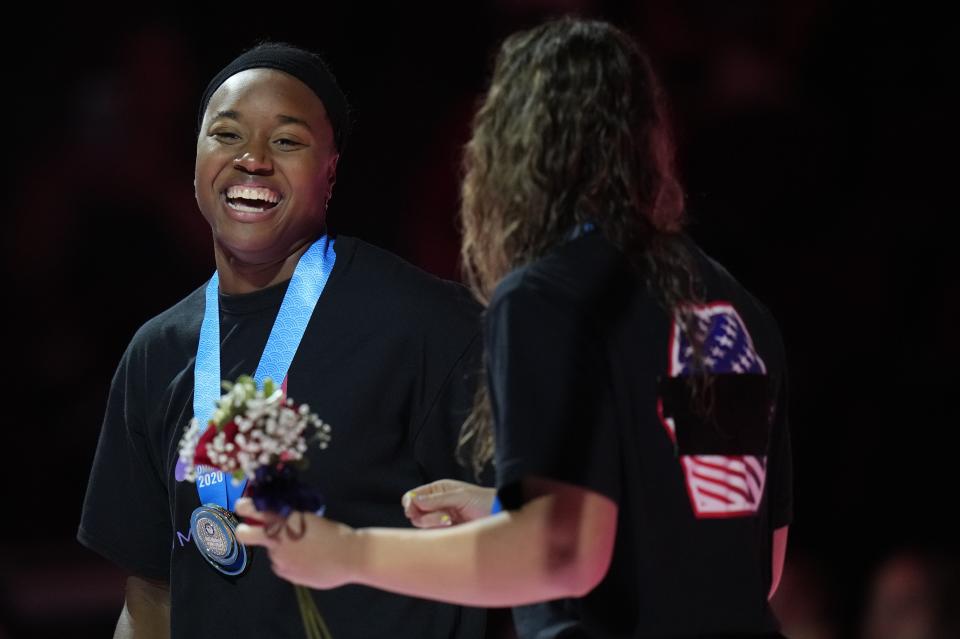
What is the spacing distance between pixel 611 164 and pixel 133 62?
4.38m

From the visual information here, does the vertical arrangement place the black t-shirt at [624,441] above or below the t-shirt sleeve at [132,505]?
above

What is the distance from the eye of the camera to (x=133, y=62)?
19.5 feet

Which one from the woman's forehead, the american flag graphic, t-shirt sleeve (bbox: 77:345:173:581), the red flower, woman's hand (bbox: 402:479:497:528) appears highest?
the woman's forehead

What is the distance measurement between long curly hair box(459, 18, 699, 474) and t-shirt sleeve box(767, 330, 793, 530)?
0.30 m

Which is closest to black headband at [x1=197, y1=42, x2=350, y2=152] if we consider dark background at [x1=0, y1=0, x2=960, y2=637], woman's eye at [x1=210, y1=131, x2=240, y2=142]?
woman's eye at [x1=210, y1=131, x2=240, y2=142]

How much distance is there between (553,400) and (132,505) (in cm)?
151

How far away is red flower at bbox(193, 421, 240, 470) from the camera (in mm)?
2271

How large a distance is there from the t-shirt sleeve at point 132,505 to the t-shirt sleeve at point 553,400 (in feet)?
4.48

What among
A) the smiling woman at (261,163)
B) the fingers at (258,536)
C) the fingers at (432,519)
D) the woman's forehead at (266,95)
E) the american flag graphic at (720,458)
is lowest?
the fingers at (432,519)

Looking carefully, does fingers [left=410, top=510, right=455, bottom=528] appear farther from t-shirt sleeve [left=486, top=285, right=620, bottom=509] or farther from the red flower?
t-shirt sleeve [left=486, top=285, right=620, bottom=509]

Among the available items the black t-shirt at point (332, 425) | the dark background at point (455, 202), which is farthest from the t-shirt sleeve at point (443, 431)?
the dark background at point (455, 202)

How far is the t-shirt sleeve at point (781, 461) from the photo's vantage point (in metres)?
2.21

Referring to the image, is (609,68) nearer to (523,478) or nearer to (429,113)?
(523,478)

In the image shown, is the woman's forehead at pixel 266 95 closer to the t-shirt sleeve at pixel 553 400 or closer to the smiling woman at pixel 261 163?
the smiling woman at pixel 261 163
